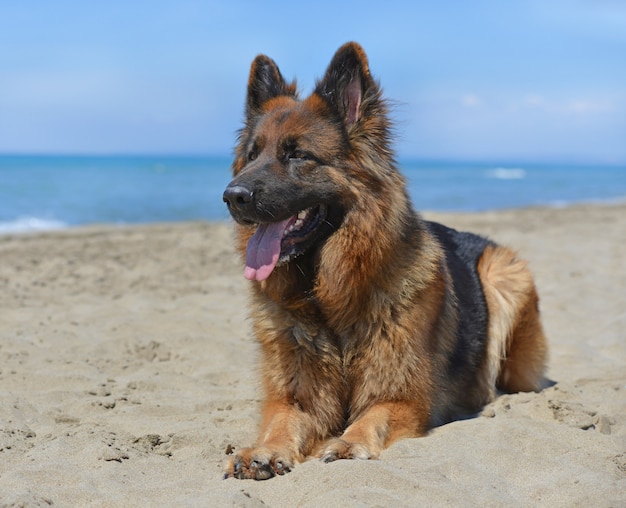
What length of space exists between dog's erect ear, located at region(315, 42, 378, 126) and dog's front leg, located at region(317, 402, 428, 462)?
1824 mm

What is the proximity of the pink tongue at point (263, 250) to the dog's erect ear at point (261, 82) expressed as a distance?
1.08 m

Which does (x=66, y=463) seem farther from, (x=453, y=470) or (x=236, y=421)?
(x=453, y=470)

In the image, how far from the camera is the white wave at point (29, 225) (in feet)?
57.9

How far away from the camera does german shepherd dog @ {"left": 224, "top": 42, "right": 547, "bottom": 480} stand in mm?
4113

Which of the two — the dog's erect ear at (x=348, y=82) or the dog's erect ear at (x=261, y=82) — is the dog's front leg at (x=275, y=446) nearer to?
the dog's erect ear at (x=348, y=82)

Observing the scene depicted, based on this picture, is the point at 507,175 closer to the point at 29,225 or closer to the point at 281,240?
the point at 29,225

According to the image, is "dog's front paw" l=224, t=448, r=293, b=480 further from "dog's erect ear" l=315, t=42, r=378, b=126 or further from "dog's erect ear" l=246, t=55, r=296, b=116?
"dog's erect ear" l=246, t=55, r=296, b=116

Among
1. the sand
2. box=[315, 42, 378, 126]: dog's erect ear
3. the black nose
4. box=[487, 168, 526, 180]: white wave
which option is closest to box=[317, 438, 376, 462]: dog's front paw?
the sand

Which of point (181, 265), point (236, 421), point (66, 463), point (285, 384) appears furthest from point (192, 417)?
point (181, 265)

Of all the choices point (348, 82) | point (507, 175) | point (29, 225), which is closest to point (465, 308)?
point (348, 82)

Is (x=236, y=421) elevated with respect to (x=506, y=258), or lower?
lower

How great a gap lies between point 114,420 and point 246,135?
7.01ft

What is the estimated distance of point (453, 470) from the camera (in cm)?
344

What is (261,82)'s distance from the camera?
4.91 m
